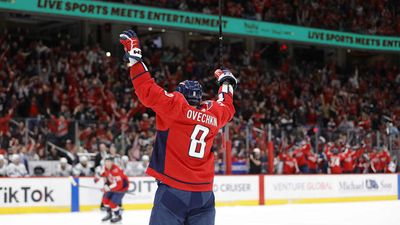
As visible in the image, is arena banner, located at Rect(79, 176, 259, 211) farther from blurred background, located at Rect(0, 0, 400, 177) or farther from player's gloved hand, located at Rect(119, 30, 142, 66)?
player's gloved hand, located at Rect(119, 30, 142, 66)

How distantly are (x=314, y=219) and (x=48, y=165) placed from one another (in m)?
6.08

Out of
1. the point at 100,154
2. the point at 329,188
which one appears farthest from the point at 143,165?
the point at 329,188

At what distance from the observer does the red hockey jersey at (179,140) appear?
14.6 ft

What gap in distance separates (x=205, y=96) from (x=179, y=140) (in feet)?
54.3

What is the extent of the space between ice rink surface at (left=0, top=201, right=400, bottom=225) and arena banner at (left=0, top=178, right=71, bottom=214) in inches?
19.9

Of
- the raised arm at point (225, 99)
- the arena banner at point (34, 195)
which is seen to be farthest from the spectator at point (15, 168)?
the raised arm at point (225, 99)

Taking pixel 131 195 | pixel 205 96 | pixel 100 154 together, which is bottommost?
pixel 131 195

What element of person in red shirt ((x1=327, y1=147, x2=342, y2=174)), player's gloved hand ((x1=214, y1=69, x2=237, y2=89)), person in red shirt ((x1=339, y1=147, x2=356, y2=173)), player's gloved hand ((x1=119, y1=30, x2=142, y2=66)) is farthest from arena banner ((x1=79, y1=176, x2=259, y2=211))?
player's gloved hand ((x1=119, y1=30, x2=142, y2=66))

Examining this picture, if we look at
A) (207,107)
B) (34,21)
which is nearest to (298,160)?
(34,21)

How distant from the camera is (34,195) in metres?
13.8

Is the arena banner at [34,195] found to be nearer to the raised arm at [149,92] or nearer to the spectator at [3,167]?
the spectator at [3,167]

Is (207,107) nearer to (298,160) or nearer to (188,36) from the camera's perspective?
(298,160)

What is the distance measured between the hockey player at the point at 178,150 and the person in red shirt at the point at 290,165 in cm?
1336

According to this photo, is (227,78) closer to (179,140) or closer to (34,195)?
(179,140)
